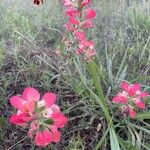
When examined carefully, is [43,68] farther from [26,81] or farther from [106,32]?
[106,32]

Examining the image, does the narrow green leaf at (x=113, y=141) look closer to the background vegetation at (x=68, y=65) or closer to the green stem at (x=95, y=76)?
the background vegetation at (x=68, y=65)

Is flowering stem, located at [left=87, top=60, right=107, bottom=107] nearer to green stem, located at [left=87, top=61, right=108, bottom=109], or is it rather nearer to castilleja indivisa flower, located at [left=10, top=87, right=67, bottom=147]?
green stem, located at [left=87, top=61, right=108, bottom=109]

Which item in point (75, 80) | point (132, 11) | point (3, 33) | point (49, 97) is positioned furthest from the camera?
point (132, 11)

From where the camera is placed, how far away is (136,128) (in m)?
2.30

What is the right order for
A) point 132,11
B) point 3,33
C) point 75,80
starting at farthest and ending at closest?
1. point 132,11
2. point 3,33
3. point 75,80

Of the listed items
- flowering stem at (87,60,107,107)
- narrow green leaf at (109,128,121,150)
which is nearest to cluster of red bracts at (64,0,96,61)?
flowering stem at (87,60,107,107)

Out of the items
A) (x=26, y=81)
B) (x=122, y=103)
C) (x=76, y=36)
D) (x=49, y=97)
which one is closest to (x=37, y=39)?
(x=26, y=81)

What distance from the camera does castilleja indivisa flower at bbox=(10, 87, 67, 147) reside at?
1550 millimetres

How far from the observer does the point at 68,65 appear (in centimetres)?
254

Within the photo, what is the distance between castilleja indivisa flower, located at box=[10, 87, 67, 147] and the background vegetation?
13.7 inches

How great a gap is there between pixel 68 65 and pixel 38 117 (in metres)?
1.01

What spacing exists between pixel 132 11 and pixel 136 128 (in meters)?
1.45

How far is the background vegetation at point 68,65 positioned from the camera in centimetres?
224

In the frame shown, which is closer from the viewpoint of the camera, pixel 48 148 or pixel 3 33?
pixel 48 148
